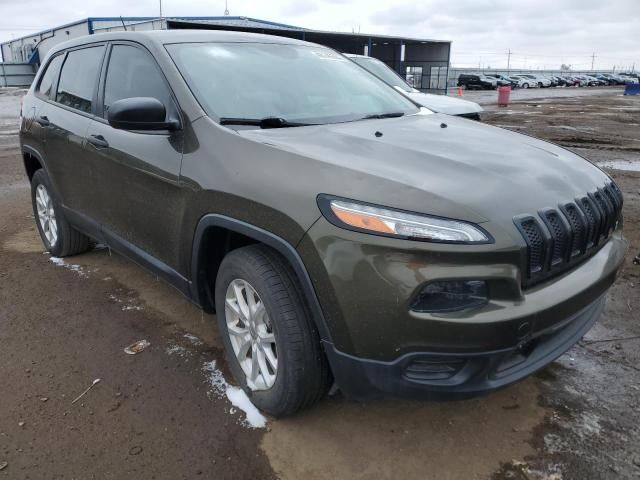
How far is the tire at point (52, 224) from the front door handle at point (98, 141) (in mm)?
1033

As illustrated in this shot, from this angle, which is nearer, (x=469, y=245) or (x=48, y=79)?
(x=469, y=245)

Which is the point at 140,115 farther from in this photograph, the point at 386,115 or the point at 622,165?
the point at 622,165

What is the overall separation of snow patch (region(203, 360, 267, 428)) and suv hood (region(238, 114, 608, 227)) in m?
1.17

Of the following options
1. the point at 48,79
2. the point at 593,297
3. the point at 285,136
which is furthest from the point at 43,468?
the point at 48,79

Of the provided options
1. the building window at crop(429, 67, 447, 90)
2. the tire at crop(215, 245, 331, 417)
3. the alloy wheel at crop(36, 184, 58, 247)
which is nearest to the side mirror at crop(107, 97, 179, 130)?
the tire at crop(215, 245, 331, 417)

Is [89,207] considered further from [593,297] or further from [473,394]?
[593,297]

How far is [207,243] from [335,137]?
822 mm

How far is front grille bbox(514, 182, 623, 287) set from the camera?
2018 mm

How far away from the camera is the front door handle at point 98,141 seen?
3.40 meters

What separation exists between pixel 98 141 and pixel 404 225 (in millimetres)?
2377

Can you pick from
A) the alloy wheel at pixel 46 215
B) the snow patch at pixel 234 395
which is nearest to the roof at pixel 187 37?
the alloy wheel at pixel 46 215

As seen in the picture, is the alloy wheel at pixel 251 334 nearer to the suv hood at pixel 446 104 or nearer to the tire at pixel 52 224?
the tire at pixel 52 224

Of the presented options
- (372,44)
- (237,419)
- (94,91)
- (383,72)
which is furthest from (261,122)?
(372,44)

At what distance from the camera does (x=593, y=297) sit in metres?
2.32
